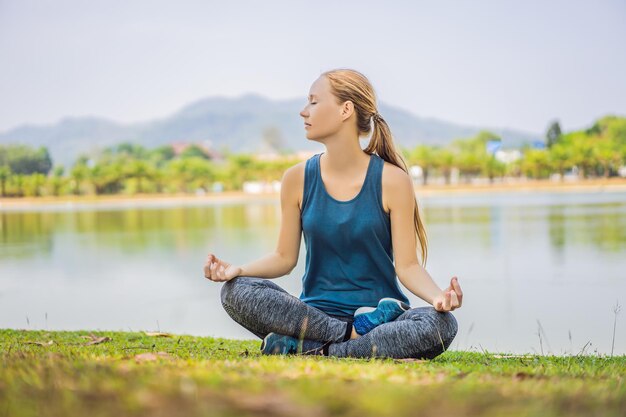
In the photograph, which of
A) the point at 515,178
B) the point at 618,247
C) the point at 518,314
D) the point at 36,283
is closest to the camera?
the point at 518,314

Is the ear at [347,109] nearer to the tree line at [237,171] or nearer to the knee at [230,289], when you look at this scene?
the knee at [230,289]

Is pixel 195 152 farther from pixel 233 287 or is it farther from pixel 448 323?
pixel 448 323

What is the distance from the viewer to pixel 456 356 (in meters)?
3.40

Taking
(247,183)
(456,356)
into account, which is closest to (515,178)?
(247,183)

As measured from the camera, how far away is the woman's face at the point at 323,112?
3246 millimetres

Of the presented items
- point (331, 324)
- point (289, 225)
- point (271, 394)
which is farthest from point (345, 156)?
point (271, 394)

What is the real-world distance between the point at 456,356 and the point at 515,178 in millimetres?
58847

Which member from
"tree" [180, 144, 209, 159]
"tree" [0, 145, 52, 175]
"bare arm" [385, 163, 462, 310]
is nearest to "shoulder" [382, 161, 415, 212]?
"bare arm" [385, 163, 462, 310]

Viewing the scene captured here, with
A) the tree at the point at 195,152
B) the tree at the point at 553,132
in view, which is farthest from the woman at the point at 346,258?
the tree at the point at 195,152

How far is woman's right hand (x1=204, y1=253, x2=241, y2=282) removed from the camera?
2.90m

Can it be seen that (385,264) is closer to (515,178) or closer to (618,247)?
(618,247)

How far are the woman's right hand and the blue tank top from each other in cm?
38

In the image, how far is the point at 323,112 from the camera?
128 inches

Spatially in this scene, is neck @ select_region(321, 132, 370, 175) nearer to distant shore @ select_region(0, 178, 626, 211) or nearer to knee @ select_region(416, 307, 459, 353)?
knee @ select_region(416, 307, 459, 353)
